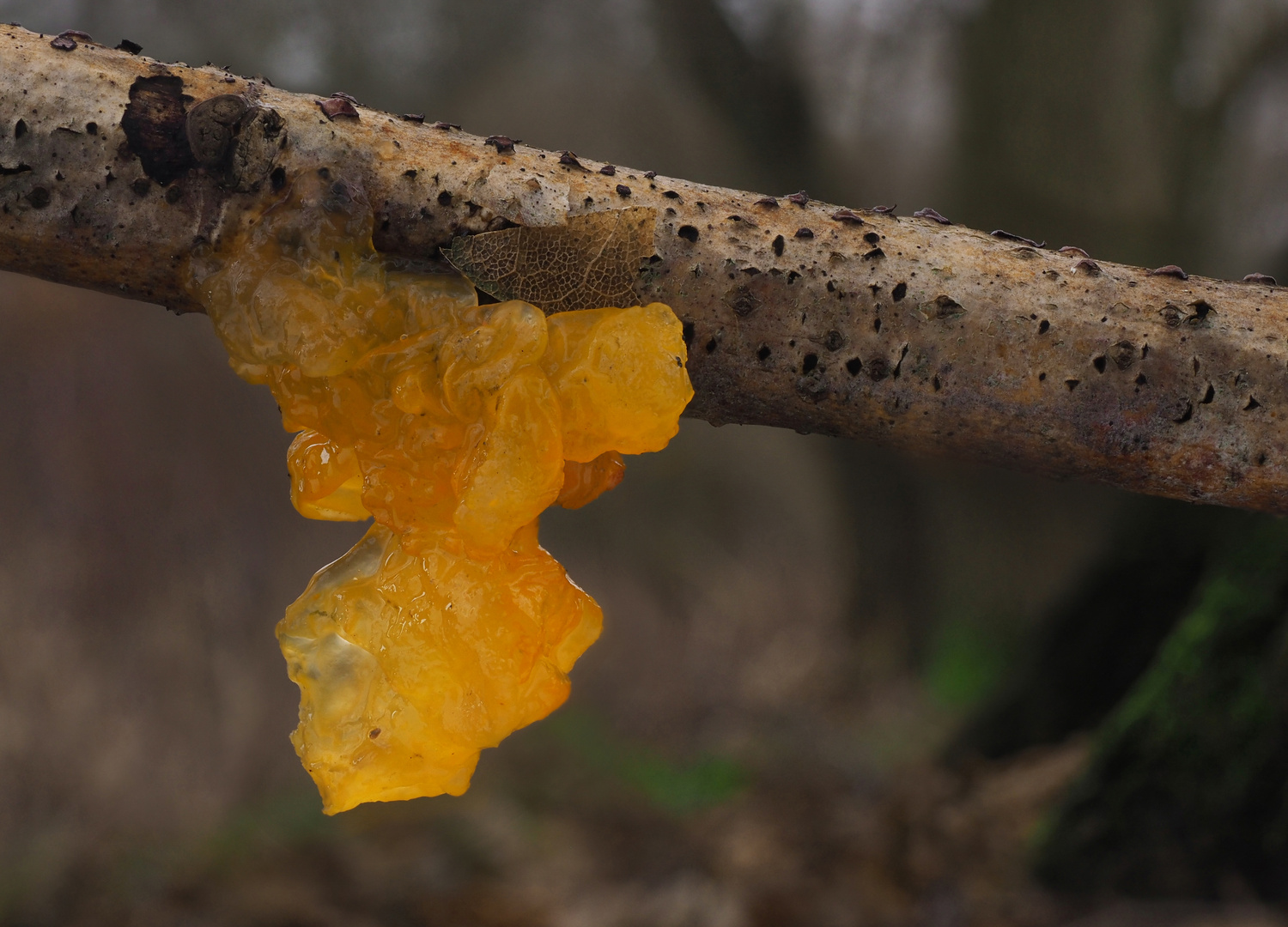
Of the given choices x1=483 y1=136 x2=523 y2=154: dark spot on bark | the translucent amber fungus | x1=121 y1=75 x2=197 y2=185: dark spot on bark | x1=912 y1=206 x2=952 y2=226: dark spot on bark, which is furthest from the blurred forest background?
x1=121 y1=75 x2=197 y2=185: dark spot on bark

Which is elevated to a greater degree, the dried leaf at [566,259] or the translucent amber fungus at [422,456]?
the dried leaf at [566,259]

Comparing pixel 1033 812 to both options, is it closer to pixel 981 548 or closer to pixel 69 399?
pixel 981 548

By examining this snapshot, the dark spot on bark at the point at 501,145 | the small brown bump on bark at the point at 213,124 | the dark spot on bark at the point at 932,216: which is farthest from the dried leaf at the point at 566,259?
the dark spot on bark at the point at 932,216

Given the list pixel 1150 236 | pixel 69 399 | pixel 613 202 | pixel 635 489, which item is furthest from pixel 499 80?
pixel 613 202

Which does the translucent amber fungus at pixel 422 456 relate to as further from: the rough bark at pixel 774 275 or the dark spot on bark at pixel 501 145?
the dark spot on bark at pixel 501 145

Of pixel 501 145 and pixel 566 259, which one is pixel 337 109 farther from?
pixel 566 259
